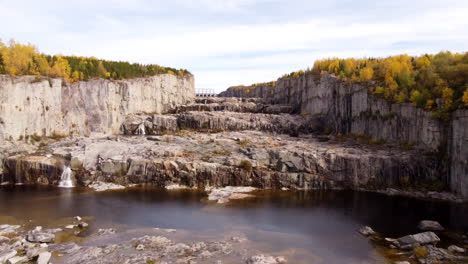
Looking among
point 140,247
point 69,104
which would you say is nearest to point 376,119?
point 140,247

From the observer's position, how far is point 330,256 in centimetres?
2328

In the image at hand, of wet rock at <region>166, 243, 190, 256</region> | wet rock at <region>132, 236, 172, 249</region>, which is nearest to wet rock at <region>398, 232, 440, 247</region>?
wet rock at <region>166, 243, 190, 256</region>

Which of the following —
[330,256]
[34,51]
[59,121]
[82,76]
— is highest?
[34,51]

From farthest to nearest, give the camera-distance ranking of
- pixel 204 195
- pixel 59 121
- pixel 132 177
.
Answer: pixel 59 121, pixel 132 177, pixel 204 195

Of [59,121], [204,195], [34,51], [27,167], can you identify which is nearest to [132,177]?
[204,195]

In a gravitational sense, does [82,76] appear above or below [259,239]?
above

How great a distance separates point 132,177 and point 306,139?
25952 mm

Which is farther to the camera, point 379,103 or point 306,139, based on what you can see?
point 306,139

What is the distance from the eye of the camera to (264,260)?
2208 cm

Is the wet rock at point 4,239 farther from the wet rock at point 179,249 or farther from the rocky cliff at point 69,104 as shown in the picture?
the rocky cliff at point 69,104

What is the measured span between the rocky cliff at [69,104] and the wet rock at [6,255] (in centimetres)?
2687

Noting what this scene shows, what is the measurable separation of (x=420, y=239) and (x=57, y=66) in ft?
173

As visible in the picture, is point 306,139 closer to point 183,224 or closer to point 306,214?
point 306,214

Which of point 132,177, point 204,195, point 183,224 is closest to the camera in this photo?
point 183,224
